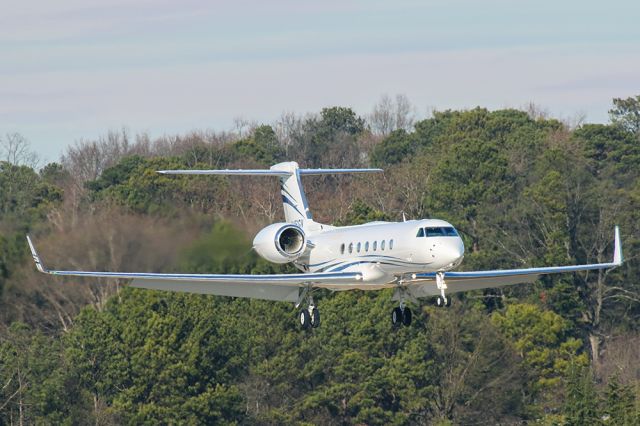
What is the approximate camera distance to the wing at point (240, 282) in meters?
39.7

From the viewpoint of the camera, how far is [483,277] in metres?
40.9

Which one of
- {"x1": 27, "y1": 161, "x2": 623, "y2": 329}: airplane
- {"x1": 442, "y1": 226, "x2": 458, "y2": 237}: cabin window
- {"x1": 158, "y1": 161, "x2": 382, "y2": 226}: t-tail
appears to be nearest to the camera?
{"x1": 27, "y1": 161, "x2": 623, "y2": 329}: airplane

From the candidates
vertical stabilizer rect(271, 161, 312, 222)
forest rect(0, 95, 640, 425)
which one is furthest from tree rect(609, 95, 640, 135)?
vertical stabilizer rect(271, 161, 312, 222)

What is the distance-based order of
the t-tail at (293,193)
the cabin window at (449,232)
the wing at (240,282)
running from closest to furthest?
1. the cabin window at (449,232)
2. the wing at (240,282)
3. the t-tail at (293,193)

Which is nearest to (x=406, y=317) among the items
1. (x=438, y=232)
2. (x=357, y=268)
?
(x=357, y=268)

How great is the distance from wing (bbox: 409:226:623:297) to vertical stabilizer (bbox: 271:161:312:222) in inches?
214

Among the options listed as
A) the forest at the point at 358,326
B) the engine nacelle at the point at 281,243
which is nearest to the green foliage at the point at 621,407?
the forest at the point at 358,326

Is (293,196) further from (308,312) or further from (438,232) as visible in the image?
(438,232)

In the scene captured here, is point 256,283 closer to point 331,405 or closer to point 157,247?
point 157,247

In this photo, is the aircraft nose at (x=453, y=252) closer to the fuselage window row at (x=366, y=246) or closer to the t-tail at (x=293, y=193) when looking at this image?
the fuselage window row at (x=366, y=246)

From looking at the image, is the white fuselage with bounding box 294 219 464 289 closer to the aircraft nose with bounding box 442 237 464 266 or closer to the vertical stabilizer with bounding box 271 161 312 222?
the aircraft nose with bounding box 442 237 464 266

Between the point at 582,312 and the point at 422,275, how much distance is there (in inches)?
2155

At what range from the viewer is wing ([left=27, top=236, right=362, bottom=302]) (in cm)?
3972

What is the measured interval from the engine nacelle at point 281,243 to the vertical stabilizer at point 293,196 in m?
3.33
